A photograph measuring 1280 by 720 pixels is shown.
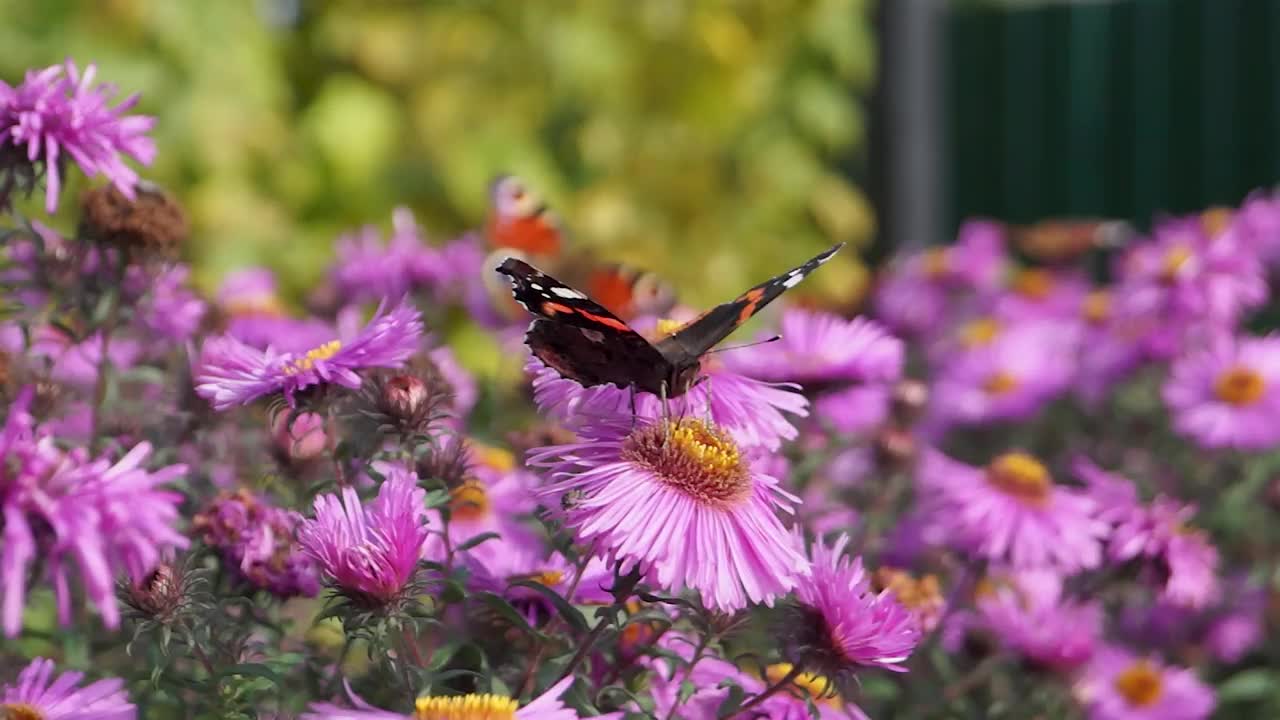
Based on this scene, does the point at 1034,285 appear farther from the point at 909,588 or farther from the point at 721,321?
the point at 721,321

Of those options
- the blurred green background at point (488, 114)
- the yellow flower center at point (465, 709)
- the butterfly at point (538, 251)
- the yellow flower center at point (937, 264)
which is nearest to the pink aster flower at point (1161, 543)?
the butterfly at point (538, 251)

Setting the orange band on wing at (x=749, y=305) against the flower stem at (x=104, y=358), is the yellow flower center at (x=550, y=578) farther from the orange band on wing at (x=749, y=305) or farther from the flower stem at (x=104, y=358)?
the flower stem at (x=104, y=358)

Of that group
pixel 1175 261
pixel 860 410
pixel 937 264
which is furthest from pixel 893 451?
pixel 937 264

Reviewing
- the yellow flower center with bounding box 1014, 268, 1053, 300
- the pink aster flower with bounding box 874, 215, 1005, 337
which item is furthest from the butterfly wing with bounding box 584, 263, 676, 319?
the yellow flower center with bounding box 1014, 268, 1053, 300

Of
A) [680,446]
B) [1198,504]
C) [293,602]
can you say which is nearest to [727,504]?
[680,446]

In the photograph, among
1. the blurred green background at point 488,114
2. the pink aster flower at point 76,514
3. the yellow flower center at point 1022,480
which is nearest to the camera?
the pink aster flower at point 76,514

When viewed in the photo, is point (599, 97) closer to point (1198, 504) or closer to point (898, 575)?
point (1198, 504)
